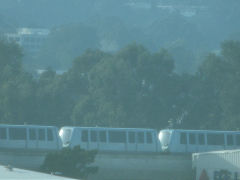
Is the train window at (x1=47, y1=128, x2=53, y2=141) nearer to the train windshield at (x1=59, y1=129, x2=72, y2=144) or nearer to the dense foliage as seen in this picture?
the train windshield at (x1=59, y1=129, x2=72, y2=144)

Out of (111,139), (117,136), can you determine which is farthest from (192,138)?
(111,139)

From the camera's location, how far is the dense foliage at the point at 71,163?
29003mm

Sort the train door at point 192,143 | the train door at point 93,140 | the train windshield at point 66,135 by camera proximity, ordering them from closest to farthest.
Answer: the train door at point 93,140 < the train windshield at point 66,135 < the train door at point 192,143

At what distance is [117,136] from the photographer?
124 feet

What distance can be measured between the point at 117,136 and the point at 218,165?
8140mm

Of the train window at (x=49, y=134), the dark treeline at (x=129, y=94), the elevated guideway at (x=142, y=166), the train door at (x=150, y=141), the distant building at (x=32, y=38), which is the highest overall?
the distant building at (x=32, y=38)

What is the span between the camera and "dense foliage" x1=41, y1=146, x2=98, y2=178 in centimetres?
2900

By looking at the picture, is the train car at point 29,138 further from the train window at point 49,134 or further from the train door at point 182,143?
the train door at point 182,143

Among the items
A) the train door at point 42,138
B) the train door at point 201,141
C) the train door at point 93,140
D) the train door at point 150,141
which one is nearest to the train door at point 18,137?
the train door at point 42,138

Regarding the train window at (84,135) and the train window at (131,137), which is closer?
the train window at (84,135)

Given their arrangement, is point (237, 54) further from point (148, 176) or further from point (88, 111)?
point (148, 176)

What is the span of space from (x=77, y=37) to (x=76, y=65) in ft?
251

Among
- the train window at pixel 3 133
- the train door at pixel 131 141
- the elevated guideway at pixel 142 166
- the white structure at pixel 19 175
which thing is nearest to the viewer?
the white structure at pixel 19 175

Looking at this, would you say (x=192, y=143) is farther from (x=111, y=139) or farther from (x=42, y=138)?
(x=42, y=138)
